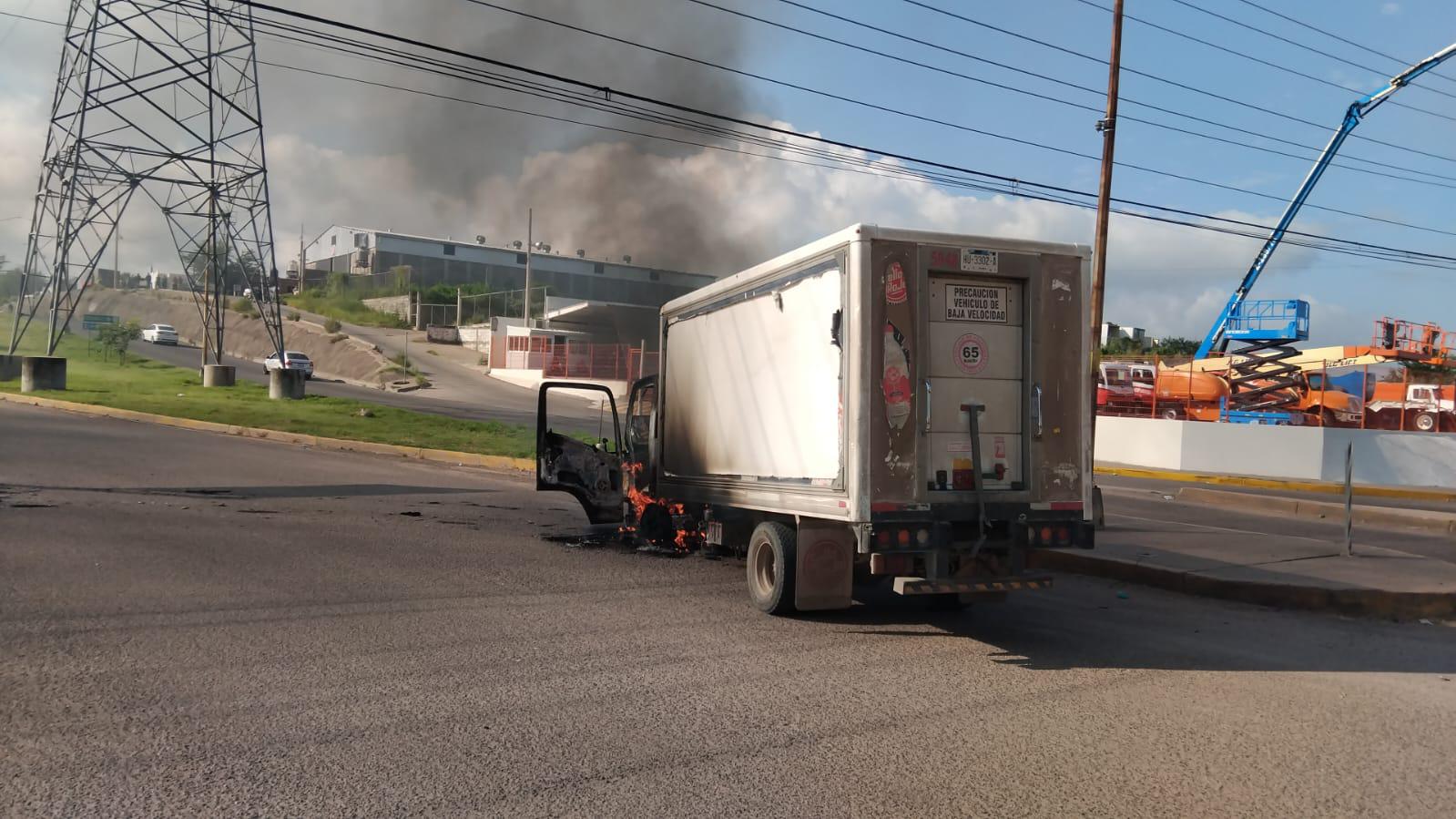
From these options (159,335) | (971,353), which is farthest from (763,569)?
(159,335)

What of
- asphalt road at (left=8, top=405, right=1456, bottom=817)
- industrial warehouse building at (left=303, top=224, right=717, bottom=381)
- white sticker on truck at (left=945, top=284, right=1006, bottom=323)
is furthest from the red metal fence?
white sticker on truck at (left=945, top=284, right=1006, bottom=323)

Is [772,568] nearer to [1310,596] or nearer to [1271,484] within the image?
[1310,596]

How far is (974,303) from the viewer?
6.68 meters

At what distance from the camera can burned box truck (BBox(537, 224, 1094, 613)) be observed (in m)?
6.36

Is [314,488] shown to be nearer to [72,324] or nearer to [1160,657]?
[1160,657]

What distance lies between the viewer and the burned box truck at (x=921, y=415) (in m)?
6.36

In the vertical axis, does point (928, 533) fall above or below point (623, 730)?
above

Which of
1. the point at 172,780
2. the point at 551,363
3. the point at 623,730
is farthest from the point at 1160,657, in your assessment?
the point at 551,363

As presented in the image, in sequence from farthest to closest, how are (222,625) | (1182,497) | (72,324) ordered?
1. (72,324)
2. (1182,497)
3. (222,625)

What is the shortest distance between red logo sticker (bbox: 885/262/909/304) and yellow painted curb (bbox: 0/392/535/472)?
12042 mm

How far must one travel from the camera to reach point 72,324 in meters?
66.9

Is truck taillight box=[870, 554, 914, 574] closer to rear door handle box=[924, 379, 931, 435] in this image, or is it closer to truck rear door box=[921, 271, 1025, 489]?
truck rear door box=[921, 271, 1025, 489]

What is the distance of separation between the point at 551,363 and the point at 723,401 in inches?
1441

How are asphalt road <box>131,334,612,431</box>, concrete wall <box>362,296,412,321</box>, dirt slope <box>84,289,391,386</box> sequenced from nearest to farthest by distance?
asphalt road <box>131,334,612,431</box> → dirt slope <box>84,289,391,386</box> → concrete wall <box>362,296,412,321</box>
